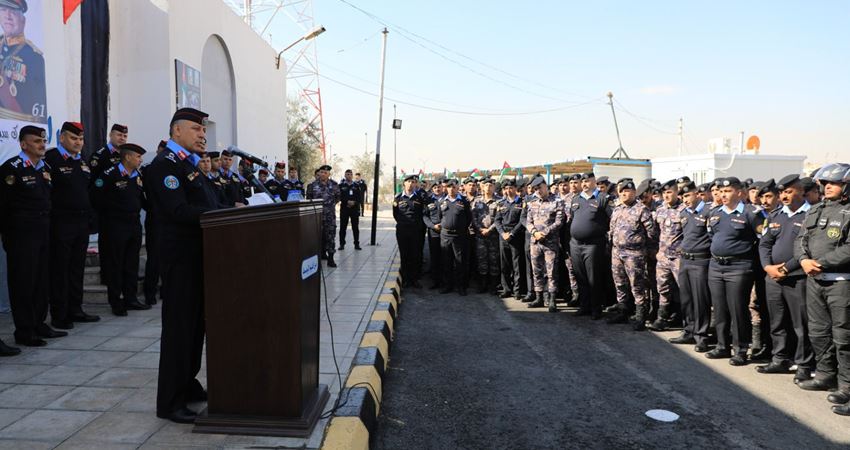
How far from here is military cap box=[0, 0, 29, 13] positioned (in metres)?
5.66

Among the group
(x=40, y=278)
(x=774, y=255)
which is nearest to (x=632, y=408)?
(x=774, y=255)

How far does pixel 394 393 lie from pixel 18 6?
598cm

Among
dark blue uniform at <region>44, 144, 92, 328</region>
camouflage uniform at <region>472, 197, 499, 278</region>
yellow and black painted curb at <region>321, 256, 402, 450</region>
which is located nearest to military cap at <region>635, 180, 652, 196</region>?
camouflage uniform at <region>472, 197, 499, 278</region>

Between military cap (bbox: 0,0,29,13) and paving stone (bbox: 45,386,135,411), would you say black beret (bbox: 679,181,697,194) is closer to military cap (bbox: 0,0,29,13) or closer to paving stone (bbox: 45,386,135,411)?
paving stone (bbox: 45,386,135,411)

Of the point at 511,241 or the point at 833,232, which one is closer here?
the point at 833,232

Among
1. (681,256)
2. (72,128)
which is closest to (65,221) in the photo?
(72,128)

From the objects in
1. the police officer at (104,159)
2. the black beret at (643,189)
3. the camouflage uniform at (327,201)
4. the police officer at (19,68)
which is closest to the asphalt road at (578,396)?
the black beret at (643,189)

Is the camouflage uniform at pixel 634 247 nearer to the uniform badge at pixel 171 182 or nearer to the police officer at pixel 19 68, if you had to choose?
the uniform badge at pixel 171 182

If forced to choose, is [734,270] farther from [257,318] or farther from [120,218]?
[120,218]

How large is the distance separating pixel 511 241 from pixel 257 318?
5.82 m

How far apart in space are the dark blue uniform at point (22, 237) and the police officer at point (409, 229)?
5274 millimetres

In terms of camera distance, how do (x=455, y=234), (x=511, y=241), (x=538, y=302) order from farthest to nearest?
(x=455, y=234) < (x=511, y=241) < (x=538, y=302)

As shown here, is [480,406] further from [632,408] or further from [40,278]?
[40,278]

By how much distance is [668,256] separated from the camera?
6.14 meters
